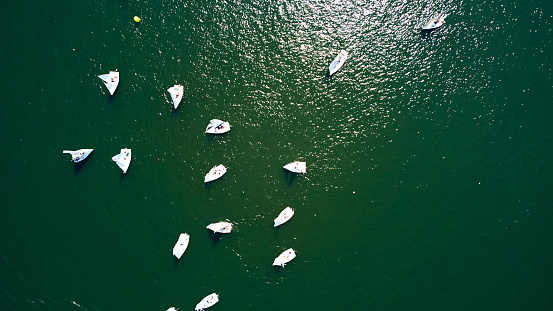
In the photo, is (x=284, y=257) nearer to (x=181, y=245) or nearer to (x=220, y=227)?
(x=220, y=227)

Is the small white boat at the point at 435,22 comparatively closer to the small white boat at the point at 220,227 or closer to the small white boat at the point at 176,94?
the small white boat at the point at 176,94

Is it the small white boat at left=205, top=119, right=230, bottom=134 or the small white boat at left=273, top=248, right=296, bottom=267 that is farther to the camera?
the small white boat at left=205, top=119, right=230, bottom=134

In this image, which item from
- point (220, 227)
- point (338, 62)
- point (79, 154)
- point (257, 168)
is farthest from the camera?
point (338, 62)

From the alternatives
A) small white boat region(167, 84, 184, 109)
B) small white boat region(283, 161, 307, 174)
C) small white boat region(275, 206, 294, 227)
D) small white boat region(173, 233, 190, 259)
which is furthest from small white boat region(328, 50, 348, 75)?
small white boat region(173, 233, 190, 259)

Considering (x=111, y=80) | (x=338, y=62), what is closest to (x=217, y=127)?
(x=111, y=80)

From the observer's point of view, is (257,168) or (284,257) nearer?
(284,257)

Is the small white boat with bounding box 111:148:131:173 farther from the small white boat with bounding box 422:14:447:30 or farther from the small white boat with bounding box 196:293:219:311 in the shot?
the small white boat with bounding box 422:14:447:30
